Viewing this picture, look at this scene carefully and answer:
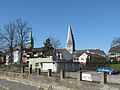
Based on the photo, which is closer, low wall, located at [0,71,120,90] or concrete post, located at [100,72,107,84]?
concrete post, located at [100,72,107,84]

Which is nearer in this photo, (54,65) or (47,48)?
(54,65)

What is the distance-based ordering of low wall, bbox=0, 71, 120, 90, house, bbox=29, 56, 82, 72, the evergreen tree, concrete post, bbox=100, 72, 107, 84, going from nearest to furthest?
concrete post, bbox=100, 72, 107, 84, low wall, bbox=0, 71, 120, 90, house, bbox=29, 56, 82, 72, the evergreen tree

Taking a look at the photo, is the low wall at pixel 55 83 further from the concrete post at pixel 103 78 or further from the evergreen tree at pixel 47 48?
the evergreen tree at pixel 47 48

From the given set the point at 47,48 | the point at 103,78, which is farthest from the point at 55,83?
the point at 47,48

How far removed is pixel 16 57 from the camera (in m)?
81.7

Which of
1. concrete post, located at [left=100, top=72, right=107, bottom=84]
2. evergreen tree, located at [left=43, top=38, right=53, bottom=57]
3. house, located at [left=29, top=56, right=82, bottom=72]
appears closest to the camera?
concrete post, located at [left=100, top=72, right=107, bottom=84]

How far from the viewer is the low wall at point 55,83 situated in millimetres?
11844

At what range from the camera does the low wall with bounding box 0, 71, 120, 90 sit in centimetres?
1184

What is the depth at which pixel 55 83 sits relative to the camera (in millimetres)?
16000

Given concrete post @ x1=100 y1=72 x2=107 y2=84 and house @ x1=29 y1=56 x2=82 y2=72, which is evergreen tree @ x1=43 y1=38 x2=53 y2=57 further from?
concrete post @ x1=100 y1=72 x2=107 y2=84

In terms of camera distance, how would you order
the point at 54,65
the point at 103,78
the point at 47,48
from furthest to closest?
1. the point at 47,48
2. the point at 54,65
3. the point at 103,78

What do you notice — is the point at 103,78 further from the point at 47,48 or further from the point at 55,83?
the point at 47,48

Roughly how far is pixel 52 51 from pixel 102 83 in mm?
49404

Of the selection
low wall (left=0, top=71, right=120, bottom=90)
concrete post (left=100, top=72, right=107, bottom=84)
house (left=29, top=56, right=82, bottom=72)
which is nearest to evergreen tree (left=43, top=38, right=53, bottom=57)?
house (left=29, top=56, right=82, bottom=72)
